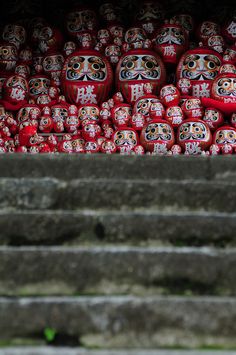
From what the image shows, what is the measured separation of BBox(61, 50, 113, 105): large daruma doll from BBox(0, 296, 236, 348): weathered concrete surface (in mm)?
4054

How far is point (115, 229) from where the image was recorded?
2.51 meters

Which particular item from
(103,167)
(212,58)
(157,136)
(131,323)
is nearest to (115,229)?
(131,323)

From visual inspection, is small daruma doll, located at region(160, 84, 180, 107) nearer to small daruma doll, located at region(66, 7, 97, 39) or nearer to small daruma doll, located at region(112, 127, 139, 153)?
small daruma doll, located at region(112, 127, 139, 153)

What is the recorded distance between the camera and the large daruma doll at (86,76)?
602 centimetres

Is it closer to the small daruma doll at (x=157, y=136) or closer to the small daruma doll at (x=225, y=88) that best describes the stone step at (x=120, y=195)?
the small daruma doll at (x=157, y=136)

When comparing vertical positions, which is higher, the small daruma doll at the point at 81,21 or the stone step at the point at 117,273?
the small daruma doll at the point at 81,21

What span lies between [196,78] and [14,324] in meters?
4.19

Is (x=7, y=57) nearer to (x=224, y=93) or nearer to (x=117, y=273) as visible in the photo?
(x=224, y=93)

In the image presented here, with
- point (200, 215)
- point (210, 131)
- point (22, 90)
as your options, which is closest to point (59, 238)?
point (200, 215)

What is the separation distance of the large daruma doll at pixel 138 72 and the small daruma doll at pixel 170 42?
4.8 inches

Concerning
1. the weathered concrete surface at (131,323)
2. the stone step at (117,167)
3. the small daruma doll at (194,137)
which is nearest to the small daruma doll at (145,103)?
the small daruma doll at (194,137)

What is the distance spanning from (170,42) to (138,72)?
46cm

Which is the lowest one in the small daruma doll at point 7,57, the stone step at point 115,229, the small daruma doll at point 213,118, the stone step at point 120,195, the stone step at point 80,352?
the stone step at point 80,352

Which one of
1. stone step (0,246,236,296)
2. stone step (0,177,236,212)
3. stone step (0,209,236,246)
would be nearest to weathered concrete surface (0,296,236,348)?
stone step (0,246,236,296)
